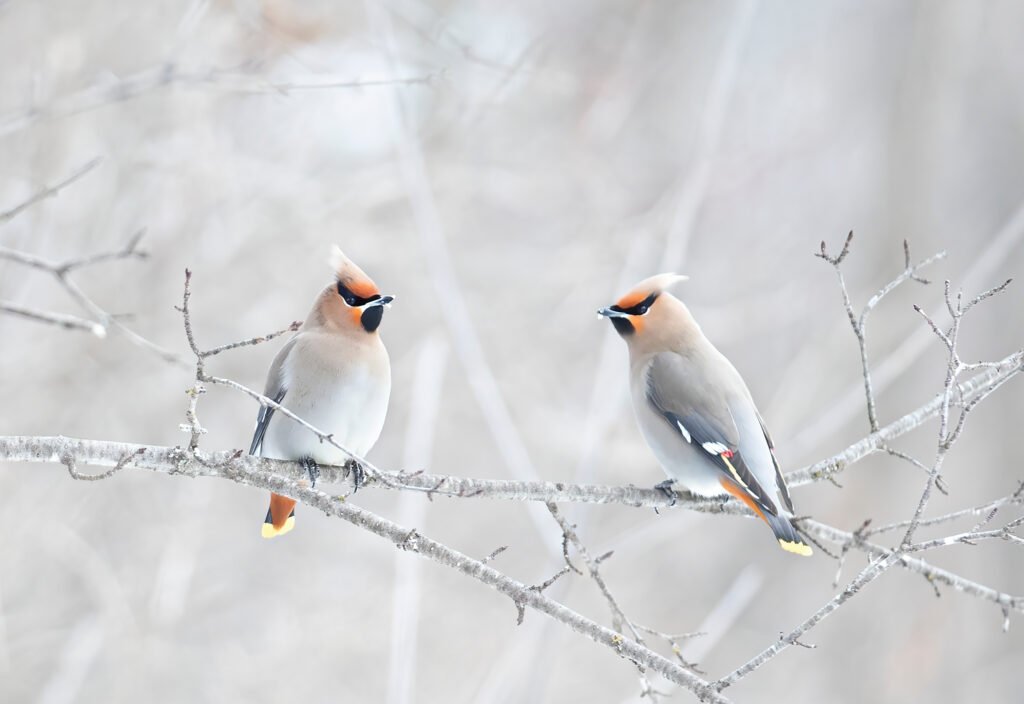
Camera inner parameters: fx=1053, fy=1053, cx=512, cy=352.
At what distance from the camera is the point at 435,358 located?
6.44m

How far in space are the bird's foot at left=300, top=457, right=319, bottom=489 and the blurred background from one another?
1.23m

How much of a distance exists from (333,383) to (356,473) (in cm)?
34

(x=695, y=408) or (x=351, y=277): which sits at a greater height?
(x=695, y=408)

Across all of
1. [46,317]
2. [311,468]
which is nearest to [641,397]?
[311,468]

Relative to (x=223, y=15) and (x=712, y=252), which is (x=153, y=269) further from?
(x=712, y=252)

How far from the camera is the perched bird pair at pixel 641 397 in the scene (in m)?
3.70

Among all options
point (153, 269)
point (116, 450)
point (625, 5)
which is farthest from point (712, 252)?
point (116, 450)

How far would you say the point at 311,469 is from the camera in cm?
350

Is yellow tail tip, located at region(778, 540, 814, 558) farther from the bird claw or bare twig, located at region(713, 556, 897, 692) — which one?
the bird claw

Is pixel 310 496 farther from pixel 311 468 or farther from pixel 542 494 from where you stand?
pixel 542 494

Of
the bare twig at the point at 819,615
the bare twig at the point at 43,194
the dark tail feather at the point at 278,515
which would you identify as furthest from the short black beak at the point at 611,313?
the bare twig at the point at 43,194

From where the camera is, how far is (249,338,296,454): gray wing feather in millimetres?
3795

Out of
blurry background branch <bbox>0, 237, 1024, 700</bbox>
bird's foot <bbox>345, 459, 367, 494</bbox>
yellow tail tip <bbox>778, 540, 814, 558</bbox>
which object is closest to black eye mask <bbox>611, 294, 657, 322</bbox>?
blurry background branch <bbox>0, 237, 1024, 700</bbox>

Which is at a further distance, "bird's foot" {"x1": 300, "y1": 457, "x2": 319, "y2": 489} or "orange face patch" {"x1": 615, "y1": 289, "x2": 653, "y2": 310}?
"orange face patch" {"x1": 615, "y1": 289, "x2": 653, "y2": 310}
